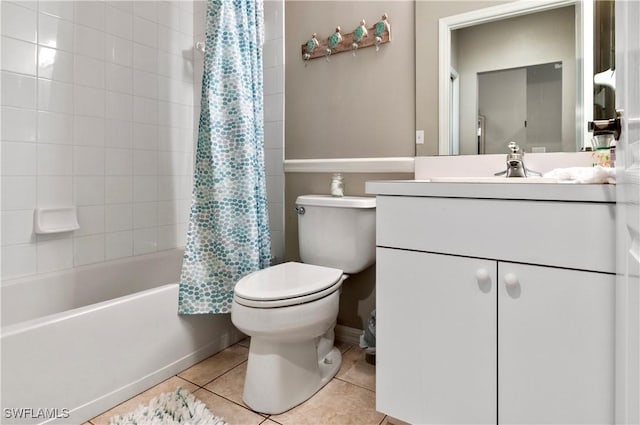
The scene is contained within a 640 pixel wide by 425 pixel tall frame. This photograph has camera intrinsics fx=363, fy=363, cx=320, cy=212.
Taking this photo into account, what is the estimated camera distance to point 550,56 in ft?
4.73

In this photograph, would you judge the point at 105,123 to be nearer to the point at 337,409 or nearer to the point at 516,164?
the point at 337,409

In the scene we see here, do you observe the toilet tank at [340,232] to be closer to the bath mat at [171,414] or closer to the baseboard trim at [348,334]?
the baseboard trim at [348,334]

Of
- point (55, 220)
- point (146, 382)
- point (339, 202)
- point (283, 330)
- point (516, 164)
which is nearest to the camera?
point (283, 330)

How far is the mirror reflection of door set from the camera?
4.71 feet

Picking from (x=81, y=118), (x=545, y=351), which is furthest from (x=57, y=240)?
(x=545, y=351)

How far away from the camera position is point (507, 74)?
1.53 metres

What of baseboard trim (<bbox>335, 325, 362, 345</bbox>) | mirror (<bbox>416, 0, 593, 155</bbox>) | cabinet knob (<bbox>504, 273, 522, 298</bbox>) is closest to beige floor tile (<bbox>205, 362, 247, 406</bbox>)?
baseboard trim (<bbox>335, 325, 362, 345</bbox>)

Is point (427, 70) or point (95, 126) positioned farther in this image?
point (95, 126)

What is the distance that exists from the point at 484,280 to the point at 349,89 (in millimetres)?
1259

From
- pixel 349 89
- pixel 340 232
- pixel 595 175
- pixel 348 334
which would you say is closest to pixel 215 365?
pixel 348 334

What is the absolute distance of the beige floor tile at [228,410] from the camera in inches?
50.9

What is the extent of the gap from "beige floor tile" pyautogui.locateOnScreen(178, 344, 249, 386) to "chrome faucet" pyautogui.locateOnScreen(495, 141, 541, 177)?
1.44 meters

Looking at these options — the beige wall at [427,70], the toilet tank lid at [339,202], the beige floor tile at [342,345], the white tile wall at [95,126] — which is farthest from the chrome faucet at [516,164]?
the white tile wall at [95,126]

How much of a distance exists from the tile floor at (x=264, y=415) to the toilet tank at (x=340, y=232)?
470 millimetres
